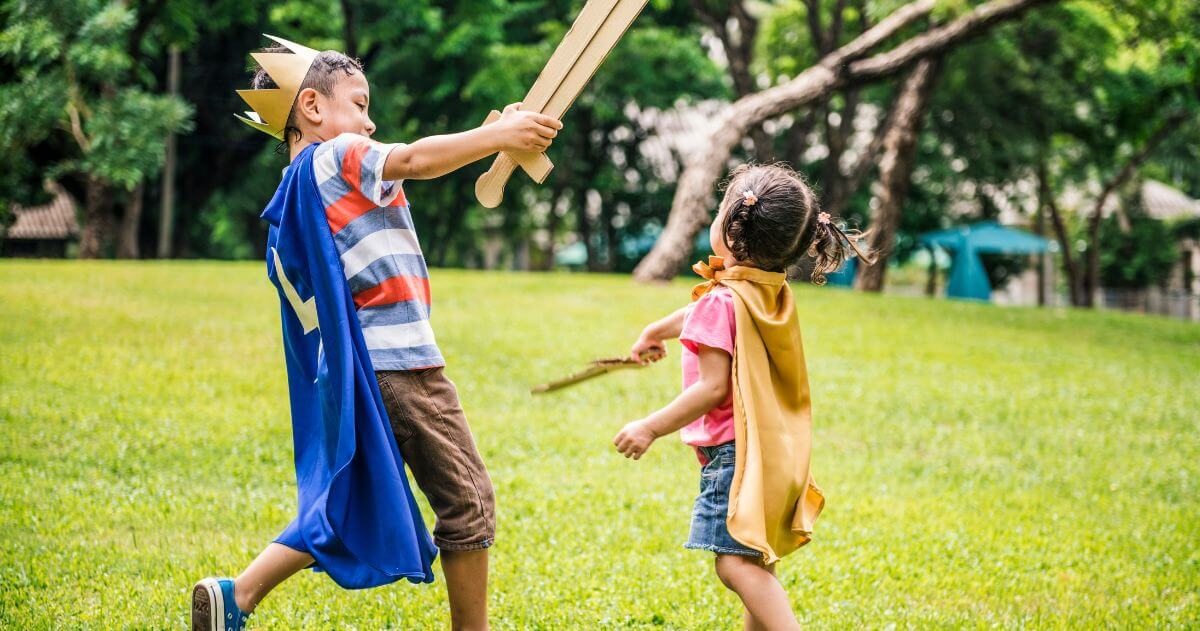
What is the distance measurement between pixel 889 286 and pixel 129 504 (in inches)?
1869

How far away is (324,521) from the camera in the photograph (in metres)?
2.69

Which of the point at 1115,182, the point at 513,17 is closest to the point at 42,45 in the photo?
the point at 513,17

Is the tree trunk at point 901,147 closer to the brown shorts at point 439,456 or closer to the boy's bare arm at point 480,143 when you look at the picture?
the brown shorts at point 439,456

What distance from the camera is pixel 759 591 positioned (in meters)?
2.66

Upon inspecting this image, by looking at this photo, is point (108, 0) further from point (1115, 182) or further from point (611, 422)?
point (1115, 182)

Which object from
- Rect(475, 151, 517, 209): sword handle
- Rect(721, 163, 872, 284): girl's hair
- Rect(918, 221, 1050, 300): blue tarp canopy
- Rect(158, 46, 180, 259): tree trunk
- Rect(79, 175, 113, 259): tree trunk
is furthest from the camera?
Rect(918, 221, 1050, 300): blue tarp canopy

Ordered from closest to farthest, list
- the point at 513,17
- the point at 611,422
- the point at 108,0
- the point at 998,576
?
the point at 998,576, the point at 611,422, the point at 108,0, the point at 513,17

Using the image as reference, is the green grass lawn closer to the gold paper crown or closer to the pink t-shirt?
the pink t-shirt

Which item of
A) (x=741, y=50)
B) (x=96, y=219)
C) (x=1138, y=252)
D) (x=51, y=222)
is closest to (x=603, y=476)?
(x=741, y=50)

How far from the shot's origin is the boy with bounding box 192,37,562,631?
2656 millimetres

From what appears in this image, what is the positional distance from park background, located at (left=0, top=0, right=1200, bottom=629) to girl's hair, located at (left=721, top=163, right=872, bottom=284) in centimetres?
93

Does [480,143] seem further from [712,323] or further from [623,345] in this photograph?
[623,345]

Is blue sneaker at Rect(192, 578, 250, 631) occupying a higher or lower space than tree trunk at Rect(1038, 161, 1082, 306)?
lower

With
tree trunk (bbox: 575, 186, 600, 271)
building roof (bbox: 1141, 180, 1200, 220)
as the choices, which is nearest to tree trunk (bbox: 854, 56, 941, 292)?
tree trunk (bbox: 575, 186, 600, 271)
